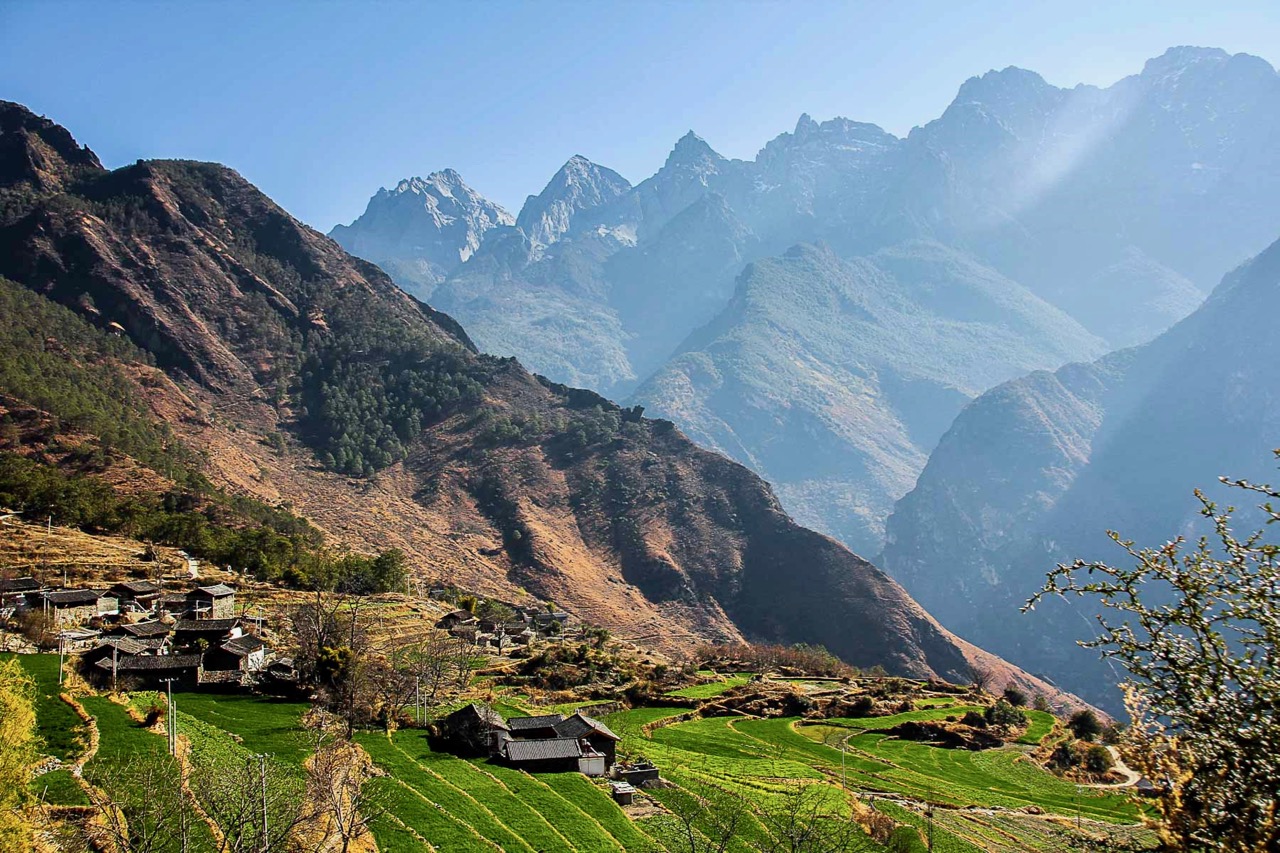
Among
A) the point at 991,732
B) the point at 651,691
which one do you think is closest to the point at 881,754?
the point at 991,732

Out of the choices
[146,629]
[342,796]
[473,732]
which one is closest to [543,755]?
[473,732]

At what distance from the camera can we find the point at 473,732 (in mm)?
37719

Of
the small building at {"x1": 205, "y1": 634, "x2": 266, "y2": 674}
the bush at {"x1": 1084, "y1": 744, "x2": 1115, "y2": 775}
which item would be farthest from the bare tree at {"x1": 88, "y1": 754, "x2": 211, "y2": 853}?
the bush at {"x1": 1084, "y1": 744, "x2": 1115, "y2": 775}

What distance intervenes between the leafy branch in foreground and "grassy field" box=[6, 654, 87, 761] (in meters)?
27.0

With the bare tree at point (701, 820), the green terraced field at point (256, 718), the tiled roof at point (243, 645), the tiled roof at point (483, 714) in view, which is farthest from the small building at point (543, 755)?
the tiled roof at point (243, 645)

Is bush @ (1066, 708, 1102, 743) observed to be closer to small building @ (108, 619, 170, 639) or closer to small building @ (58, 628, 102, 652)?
small building @ (108, 619, 170, 639)

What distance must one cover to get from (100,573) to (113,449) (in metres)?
32.3

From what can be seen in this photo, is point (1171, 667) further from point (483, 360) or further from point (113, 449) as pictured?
point (483, 360)

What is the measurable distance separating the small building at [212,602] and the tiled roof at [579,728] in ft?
116

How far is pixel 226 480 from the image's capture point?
11100 cm

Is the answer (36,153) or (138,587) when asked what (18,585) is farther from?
(36,153)

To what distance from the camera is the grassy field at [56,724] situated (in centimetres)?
2659

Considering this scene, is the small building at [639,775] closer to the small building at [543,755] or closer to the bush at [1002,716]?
the small building at [543,755]

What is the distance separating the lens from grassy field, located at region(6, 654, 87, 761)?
26594 mm
